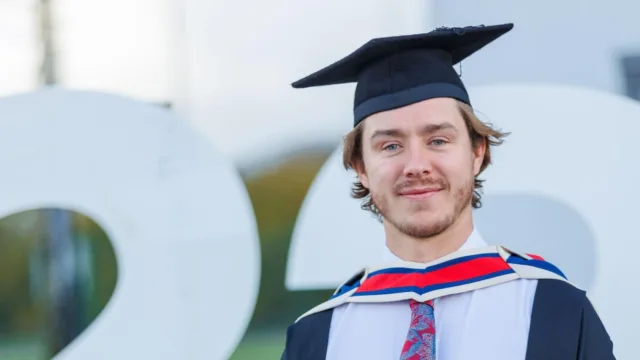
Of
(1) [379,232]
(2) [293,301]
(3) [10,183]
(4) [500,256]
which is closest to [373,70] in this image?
(4) [500,256]

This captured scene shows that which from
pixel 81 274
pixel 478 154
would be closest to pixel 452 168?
pixel 478 154

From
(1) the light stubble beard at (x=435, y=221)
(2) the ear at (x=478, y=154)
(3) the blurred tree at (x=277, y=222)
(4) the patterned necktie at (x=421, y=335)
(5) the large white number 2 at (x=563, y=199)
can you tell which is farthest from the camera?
(3) the blurred tree at (x=277, y=222)

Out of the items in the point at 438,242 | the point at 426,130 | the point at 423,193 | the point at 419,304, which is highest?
the point at 426,130

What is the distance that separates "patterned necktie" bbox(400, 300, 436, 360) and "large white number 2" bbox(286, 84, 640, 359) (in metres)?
0.81

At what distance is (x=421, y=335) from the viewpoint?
4.87 ft

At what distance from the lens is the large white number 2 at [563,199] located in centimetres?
225

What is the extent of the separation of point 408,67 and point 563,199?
0.89 metres

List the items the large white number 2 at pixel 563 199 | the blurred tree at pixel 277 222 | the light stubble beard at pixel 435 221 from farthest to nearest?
1. the blurred tree at pixel 277 222
2. the large white number 2 at pixel 563 199
3. the light stubble beard at pixel 435 221

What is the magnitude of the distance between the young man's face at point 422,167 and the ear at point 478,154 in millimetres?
79

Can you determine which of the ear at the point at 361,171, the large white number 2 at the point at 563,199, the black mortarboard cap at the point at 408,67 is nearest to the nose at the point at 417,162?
the black mortarboard cap at the point at 408,67

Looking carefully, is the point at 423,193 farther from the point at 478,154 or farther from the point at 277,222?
the point at 277,222

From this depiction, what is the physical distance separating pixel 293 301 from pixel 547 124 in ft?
3.03

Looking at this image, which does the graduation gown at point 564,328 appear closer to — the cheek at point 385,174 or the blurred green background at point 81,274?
the cheek at point 385,174

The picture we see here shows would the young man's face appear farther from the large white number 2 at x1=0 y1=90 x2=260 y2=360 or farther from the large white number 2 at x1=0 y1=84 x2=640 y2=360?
the large white number 2 at x1=0 y1=90 x2=260 y2=360
